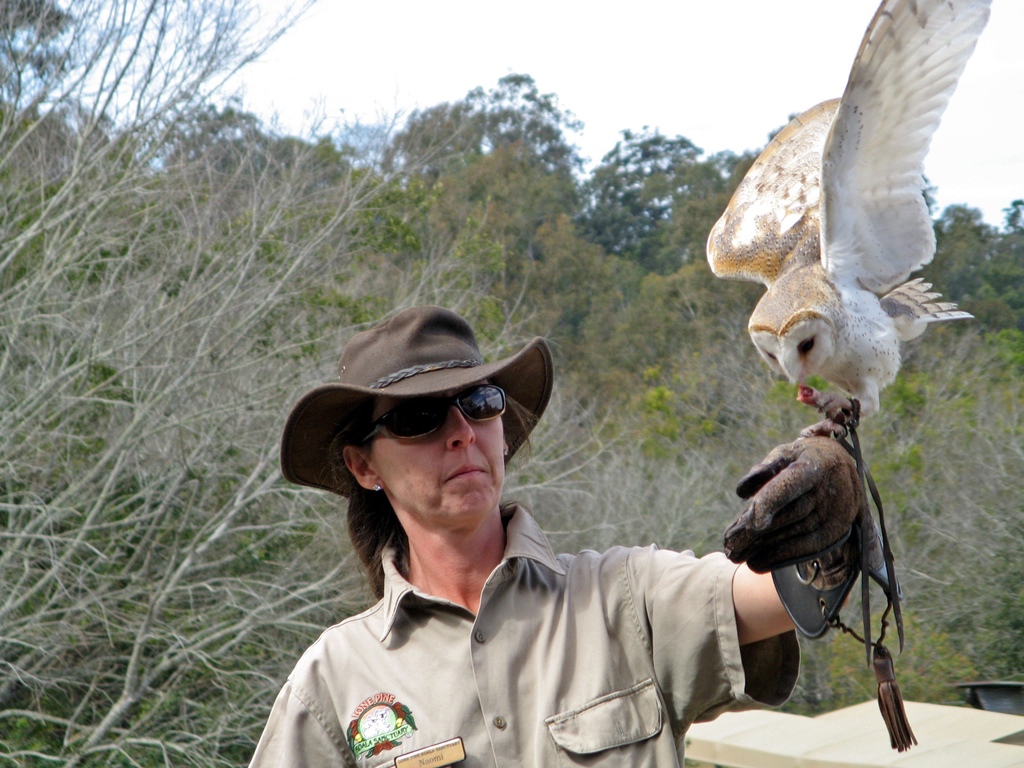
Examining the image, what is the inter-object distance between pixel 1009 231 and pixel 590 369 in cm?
744

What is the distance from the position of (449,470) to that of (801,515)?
58 cm

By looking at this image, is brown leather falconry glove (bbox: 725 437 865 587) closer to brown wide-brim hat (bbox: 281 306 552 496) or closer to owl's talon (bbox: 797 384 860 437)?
owl's talon (bbox: 797 384 860 437)

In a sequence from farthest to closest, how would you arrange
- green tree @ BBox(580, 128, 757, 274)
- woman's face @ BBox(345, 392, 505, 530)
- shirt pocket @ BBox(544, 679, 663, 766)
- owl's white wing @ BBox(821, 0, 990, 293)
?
green tree @ BBox(580, 128, 757, 274) → owl's white wing @ BBox(821, 0, 990, 293) → woman's face @ BBox(345, 392, 505, 530) → shirt pocket @ BBox(544, 679, 663, 766)

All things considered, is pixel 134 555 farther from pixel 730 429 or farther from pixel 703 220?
pixel 703 220

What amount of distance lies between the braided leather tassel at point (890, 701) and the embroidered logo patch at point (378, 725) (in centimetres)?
70

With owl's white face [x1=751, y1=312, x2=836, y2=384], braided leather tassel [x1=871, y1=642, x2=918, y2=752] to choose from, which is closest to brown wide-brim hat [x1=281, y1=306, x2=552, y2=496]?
owl's white face [x1=751, y1=312, x2=836, y2=384]

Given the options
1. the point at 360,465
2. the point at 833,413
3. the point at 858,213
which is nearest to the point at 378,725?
the point at 360,465

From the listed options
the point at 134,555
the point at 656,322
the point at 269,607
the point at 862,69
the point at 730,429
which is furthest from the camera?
the point at 656,322

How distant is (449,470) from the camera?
5.76 ft

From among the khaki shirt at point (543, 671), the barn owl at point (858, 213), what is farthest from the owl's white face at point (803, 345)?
the khaki shirt at point (543, 671)

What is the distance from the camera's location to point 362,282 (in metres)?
9.19

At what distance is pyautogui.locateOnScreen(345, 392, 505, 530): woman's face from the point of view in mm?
1748

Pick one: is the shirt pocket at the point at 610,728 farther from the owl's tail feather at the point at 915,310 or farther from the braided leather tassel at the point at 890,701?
the owl's tail feather at the point at 915,310

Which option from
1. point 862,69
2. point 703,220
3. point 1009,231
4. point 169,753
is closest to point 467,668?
point 862,69
